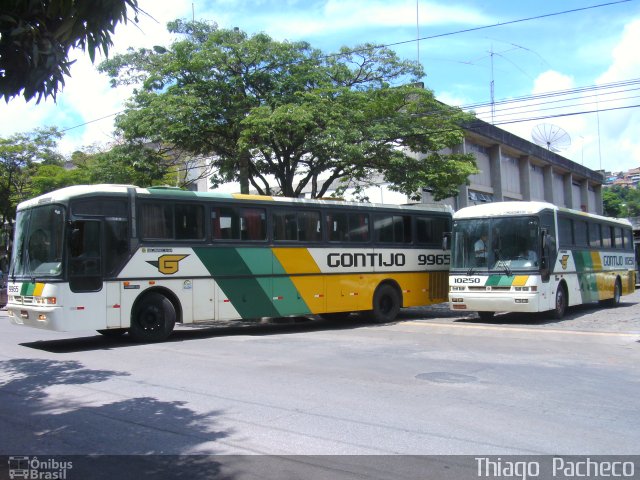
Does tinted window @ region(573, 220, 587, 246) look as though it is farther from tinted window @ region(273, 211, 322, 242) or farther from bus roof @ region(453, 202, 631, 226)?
tinted window @ region(273, 211, 322, 242)

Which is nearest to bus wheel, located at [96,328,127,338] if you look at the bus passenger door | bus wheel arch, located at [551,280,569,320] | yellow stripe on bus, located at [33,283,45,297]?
the bus passenger door

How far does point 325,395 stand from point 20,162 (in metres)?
30.7

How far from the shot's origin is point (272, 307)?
14492 mm

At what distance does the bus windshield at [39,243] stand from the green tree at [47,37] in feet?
→ 24.4

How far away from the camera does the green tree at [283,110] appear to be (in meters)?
16.1

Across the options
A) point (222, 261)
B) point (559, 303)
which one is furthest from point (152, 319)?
point (559, 303)

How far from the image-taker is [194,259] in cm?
1320

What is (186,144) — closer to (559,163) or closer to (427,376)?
(427,376)

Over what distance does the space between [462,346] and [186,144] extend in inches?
405

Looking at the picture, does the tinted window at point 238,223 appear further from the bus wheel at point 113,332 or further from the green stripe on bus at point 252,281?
the bus wheel at point 113,332

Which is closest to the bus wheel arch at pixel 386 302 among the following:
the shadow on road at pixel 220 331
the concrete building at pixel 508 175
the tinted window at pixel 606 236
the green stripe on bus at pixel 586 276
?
the shadow on road at pixel 220 331

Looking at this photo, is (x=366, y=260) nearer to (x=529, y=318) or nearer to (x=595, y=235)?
(x=529, y=318)

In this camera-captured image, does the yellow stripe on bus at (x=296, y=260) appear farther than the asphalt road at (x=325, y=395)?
Yes

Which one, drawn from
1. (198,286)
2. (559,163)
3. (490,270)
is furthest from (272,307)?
(559,163)
